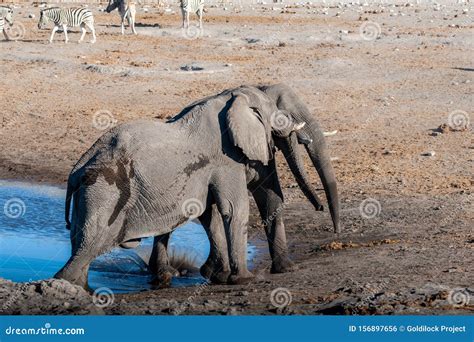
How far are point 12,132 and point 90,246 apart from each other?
976 cm

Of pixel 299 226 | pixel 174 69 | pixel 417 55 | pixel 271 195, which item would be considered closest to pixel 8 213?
pixel 299 226

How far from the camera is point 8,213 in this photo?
14.6 meters

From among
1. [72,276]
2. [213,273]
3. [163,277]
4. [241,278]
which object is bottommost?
[163,277]

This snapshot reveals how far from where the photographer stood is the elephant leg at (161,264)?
11.2 meters

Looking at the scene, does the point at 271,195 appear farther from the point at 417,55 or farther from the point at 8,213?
the point at 417,55

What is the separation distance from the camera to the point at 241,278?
409 inches

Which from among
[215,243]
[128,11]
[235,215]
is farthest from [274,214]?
[128,11]

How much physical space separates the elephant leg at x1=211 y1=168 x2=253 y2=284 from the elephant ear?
0.82ft

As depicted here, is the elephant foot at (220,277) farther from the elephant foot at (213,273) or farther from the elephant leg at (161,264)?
the elephant leg at (161,264)

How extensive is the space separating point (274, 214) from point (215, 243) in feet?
2.19

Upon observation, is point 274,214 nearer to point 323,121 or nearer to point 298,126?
point 298,126

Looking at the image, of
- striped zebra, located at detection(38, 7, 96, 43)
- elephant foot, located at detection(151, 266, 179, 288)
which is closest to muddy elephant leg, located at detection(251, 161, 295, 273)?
elephant foot, located at detection(151, 266, 179, 288)

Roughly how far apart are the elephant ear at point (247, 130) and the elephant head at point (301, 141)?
17.8 inches

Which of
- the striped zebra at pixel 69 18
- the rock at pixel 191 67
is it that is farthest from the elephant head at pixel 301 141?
the striped zebra at pixel 69 18
